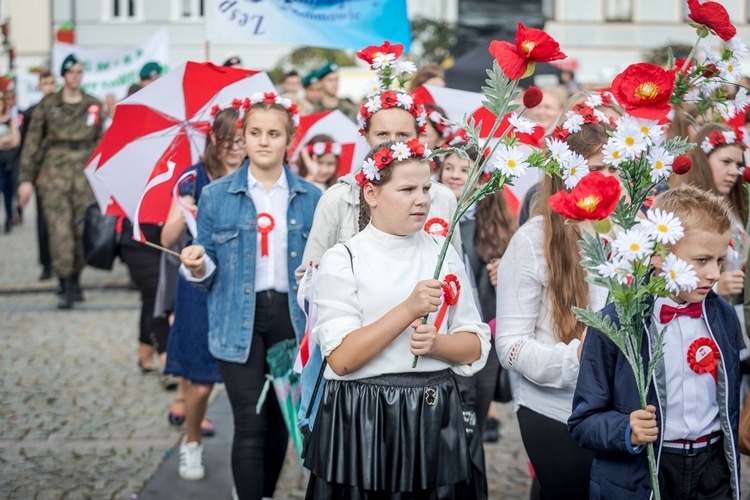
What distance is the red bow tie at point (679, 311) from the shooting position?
2973 millimetres

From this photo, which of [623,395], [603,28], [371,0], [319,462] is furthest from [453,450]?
[603,28]

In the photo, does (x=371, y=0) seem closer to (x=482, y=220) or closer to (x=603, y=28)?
(x=482, y=220)

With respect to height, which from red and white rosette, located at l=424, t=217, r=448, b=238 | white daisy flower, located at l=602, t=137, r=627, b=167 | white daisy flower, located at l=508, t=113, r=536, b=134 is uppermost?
white daisy flower, located at l=508, t=113, r=536, b=134

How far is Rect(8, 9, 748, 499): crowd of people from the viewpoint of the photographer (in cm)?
301

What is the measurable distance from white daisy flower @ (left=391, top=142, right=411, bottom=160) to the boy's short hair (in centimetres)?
80

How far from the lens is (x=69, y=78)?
9.77m

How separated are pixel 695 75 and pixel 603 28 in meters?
37.1

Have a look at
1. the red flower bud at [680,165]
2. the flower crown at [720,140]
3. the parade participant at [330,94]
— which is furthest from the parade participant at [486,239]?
the parade participant at [330,94]

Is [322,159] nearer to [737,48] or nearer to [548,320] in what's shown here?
[548,320]

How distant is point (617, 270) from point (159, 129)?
3403 mm

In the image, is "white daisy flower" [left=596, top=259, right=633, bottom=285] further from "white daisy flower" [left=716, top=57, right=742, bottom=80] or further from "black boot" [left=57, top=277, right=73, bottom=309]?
"black boot" [left=57, top=277, right=73, bottom=309]

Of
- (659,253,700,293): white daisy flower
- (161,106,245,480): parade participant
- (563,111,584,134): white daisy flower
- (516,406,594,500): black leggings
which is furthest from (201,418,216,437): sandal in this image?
(659,253,700,293): white daisy flower

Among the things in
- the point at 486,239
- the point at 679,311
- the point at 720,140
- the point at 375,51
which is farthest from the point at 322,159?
the point at 679,311

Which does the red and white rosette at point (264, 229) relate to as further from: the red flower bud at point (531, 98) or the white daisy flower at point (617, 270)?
the white daisy flower at point (617, 270)
